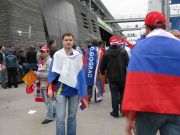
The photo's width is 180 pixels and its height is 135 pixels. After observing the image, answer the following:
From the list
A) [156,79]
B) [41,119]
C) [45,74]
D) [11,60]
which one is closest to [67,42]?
[45,74]

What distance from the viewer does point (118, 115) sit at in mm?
8266

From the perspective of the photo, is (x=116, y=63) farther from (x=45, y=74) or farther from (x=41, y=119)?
(x=41, y=119)

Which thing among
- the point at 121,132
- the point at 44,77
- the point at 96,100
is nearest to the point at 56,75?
the point at 121,132

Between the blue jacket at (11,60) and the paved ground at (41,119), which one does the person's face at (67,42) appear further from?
the blue jacket at (11,60)

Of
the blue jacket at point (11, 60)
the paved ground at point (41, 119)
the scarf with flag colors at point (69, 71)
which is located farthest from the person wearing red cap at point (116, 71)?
the blue jacket at point (11, 60)

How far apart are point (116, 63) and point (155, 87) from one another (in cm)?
513

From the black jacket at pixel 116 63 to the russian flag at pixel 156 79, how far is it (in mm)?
4941

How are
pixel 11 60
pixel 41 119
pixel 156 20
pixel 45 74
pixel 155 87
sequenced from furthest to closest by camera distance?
pixel 11 60
pixel 41 119
pixel 45 74
pixel 156 20
pixel 155 87

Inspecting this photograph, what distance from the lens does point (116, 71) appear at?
26.9ft

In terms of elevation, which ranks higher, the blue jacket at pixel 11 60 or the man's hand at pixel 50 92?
the blue jacket at pixel 11 60

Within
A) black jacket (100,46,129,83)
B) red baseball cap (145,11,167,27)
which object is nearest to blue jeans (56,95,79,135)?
red baseball cap (145,11,167,27)

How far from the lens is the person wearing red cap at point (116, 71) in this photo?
817 centimetres

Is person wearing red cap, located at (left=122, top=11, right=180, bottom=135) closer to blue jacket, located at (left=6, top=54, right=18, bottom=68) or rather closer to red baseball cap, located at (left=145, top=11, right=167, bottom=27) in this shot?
red baseball cap, located at (left=145, top=11, right=167, bottom=27)

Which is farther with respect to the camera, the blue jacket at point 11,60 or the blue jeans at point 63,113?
the blue jacket at point 11,60
